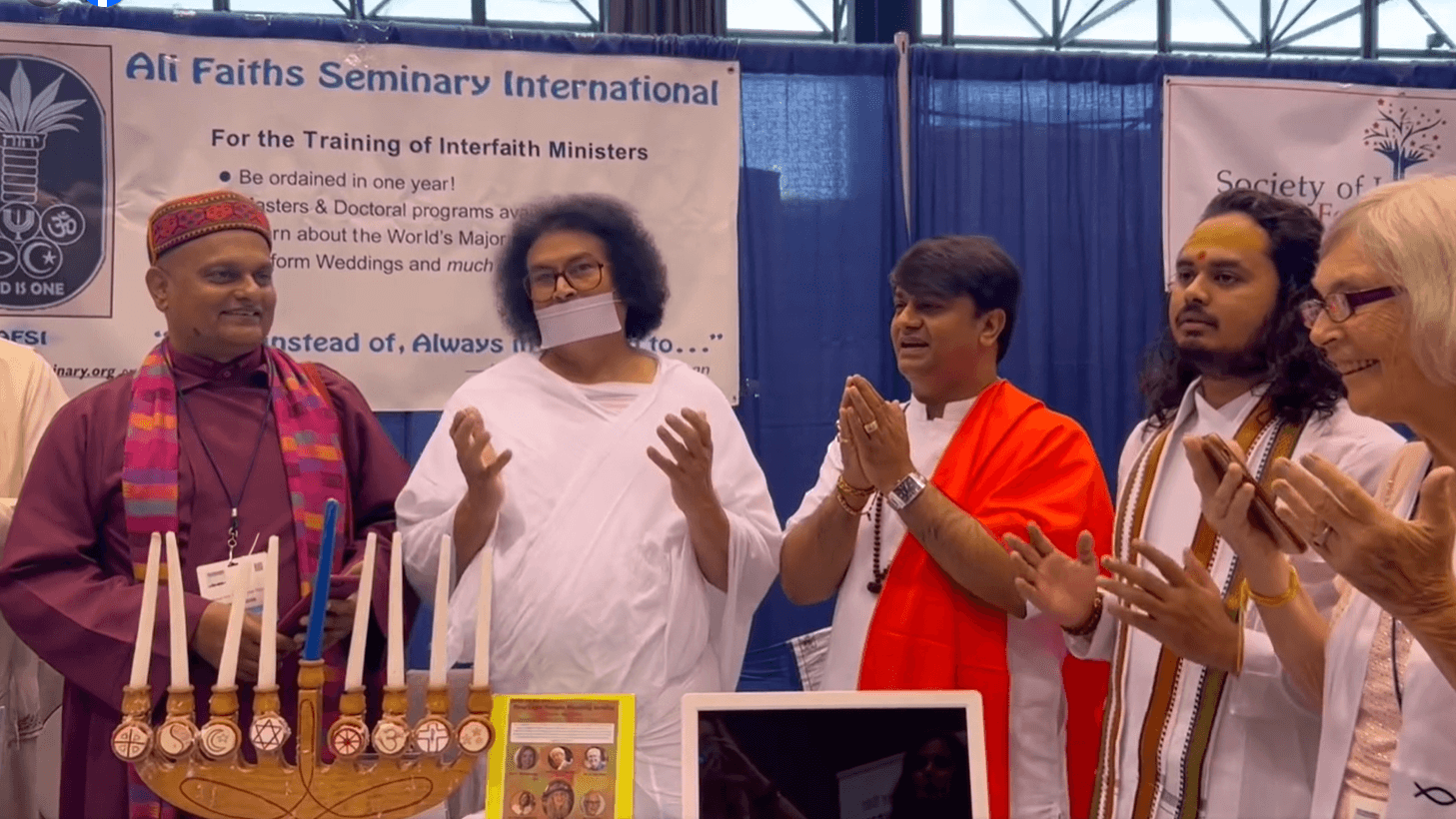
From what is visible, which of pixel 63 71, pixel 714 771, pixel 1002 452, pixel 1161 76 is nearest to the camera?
pixel 714 771

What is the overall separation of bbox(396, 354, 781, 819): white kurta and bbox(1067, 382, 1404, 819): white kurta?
0.69 meters

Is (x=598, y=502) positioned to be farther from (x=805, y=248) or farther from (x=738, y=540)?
(x=805, y=248)

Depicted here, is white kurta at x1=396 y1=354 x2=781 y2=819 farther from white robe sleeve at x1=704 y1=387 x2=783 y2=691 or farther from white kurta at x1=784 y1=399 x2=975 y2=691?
white kurta at x1=784 y1=399 x2=975 y2=691

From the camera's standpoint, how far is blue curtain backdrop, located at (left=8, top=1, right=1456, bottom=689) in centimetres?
422

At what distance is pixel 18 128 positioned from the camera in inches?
150

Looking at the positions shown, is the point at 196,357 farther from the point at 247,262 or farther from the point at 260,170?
the point at 260,170

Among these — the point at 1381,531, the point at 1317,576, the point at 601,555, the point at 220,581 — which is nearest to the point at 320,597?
the point at 220,581

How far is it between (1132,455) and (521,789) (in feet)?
5.04

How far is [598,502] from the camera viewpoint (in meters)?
2.63

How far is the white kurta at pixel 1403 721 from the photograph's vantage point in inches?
66.5

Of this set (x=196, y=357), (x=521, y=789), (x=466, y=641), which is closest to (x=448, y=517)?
(x=466, y=641)

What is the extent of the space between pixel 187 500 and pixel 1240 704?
76.0 inches

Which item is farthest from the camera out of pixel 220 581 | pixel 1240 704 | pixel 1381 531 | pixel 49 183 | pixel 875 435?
pixel 49 183

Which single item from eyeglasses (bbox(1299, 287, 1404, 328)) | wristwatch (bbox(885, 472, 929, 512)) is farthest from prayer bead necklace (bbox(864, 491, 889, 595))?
eyeglasses (bbox(1299, 287, 1404, 328))
